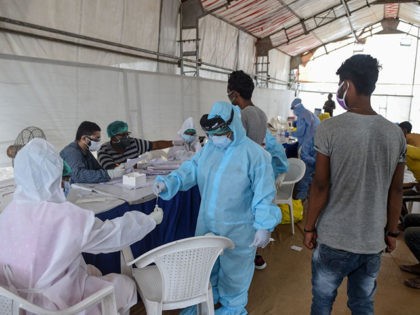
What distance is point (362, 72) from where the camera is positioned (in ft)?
3.83

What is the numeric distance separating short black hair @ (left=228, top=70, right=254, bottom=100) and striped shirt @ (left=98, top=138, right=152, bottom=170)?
100 cm

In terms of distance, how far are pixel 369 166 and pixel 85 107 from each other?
2.75 meters

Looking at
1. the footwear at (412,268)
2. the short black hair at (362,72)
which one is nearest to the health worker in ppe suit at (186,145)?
the short black hair at (362,72)

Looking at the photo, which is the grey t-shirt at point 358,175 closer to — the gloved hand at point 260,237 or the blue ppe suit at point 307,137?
the gloved hand at point 260,237

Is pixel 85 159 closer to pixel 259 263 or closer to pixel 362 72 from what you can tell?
pixel 259 263

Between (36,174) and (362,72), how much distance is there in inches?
45.9

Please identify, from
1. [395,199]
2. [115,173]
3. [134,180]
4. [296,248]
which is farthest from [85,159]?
[296,248]

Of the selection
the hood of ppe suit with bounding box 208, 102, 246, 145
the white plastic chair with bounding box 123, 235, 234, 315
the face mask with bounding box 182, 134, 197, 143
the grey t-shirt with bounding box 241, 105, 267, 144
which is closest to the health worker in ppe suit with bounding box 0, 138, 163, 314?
the white plastic chair with bounding box 123, 235, 234, 315

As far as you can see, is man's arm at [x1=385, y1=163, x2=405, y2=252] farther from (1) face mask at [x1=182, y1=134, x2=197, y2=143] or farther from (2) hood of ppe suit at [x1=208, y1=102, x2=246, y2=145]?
(1) face mask at [x1=182, y1=134, x2=197, y2=143]

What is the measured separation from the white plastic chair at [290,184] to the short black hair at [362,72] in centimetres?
184

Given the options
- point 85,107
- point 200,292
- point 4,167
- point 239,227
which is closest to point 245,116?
point 239,227

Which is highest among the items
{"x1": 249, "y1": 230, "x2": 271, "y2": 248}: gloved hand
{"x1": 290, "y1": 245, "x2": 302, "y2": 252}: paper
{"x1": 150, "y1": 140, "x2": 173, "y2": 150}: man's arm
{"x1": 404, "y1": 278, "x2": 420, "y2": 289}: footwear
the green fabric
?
the green fabric

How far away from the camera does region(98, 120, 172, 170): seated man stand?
8.55 ft

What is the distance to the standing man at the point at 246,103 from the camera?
244 cm
